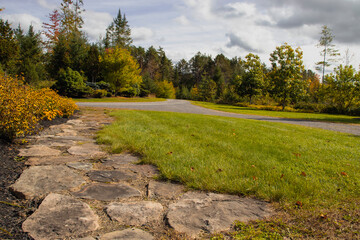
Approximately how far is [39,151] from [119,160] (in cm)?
115

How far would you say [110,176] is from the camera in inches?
98.2

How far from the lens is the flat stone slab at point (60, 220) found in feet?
4.59

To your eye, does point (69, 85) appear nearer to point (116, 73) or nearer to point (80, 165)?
point (116, 73)

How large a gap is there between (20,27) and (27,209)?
4391cm

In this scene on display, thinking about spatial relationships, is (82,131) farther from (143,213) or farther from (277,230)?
(277,230)

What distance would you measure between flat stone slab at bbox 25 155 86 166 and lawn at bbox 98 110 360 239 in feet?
2.06

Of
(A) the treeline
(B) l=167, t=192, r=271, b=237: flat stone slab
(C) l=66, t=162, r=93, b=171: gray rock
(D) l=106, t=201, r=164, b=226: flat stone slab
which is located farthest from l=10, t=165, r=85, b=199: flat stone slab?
(A) the treeline

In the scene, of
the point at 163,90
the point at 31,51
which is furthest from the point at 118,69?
the point at 163,90

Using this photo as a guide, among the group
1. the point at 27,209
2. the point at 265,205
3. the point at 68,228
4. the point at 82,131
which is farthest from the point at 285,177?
the point at 82,131

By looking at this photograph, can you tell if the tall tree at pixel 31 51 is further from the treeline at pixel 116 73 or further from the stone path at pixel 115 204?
the stone path at pixel 115 204

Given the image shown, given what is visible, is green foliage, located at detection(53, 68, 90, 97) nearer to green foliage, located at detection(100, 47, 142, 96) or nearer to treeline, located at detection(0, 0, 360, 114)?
treeline, located at detection(0, 0, 360, 114)

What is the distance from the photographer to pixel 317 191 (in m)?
2.24

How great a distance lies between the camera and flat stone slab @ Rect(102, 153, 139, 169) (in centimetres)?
288

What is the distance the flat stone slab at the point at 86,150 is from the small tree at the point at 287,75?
24.6 meters
